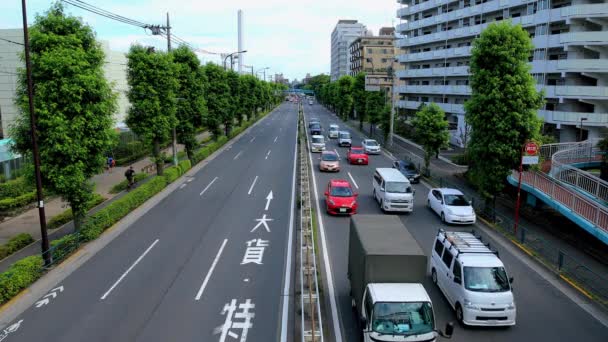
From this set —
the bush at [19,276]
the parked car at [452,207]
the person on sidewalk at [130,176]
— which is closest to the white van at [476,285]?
the parked car at [452,207]

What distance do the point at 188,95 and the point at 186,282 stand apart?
2262 centimetres

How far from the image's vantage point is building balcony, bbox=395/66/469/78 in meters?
54.3

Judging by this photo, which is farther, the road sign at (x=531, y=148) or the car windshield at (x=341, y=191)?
the car windshield at (x=341, y=191)

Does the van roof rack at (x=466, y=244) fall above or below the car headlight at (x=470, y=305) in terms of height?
above

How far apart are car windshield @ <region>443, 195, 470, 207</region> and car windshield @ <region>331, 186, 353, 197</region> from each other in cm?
497

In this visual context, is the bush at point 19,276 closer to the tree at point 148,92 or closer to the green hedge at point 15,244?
the green hedge at point 15,244

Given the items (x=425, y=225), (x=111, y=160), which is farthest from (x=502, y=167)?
(x=111, y=160)

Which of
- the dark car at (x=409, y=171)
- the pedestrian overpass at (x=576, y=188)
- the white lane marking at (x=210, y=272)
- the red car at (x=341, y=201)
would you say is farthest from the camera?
the dark car at (x=409, y=171)

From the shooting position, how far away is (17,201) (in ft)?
80.2

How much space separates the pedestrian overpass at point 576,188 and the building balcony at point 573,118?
392 inches

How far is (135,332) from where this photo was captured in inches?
459

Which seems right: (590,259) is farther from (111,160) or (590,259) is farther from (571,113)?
(111,160)

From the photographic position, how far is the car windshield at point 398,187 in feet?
75.2

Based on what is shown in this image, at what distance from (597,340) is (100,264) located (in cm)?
1662
